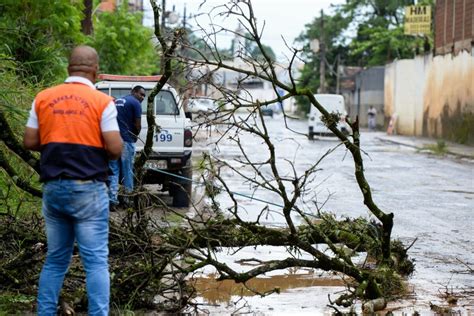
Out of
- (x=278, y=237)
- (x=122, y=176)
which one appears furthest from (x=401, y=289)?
(x=122, y=176)

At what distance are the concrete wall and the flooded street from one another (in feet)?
44.2

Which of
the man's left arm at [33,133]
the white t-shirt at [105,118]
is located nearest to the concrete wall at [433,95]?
the white t-shirt at [105,118]

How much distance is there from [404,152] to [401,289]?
24645mm

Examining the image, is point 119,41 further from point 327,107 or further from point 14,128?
point 14,128

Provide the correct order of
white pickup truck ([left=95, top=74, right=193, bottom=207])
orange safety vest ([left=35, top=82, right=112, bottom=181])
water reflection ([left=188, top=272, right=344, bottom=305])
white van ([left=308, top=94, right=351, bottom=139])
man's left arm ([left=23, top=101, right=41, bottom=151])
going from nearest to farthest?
orange safety vest ([left=35, top=82, right=112, bottom=181])
man's left arm ([left=23, top=101, right=41, bottom=151])
water reflection ([left=188, top=272, right=344, bottom=305])
white pickup truck ([left=95, top=74, right=193, bottom=207])
white van ([left=308, top=94, right=351, bottom=139])

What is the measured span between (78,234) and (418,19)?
46533 millimetres

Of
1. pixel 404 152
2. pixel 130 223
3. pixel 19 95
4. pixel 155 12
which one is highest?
pixel 155 12

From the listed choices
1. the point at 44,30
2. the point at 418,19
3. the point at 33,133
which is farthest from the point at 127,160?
the point at 418,19

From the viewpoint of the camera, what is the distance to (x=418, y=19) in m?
49.8

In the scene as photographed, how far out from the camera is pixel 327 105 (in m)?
37.5

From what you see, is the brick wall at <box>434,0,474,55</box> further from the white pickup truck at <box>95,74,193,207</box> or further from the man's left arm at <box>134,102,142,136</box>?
the man's left arm at <box>134,102,142,136</box>

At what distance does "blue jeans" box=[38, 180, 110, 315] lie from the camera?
5.28 m

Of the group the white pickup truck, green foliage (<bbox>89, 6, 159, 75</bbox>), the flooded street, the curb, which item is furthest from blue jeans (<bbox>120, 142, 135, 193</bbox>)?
the curb

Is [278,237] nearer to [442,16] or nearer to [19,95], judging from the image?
[19,95]
